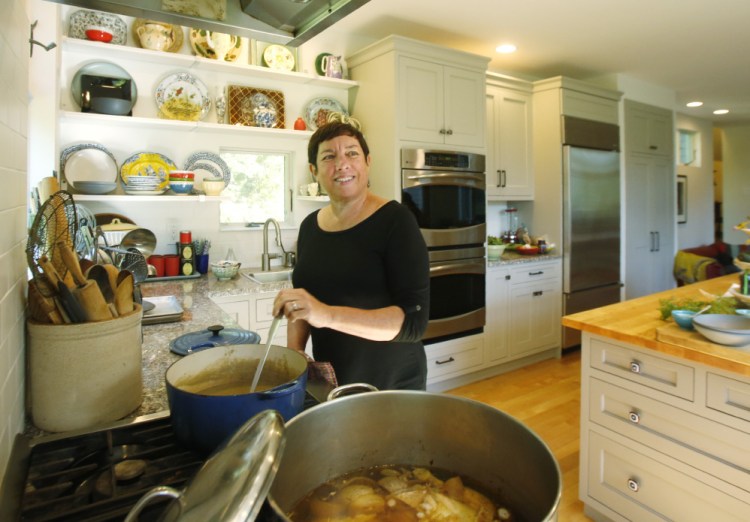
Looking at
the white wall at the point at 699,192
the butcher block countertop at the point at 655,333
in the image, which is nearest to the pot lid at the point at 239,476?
the butcher block countertop at the point at 655,333

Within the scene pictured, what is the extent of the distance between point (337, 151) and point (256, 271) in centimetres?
183

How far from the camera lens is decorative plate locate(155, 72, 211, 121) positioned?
9.05 ft

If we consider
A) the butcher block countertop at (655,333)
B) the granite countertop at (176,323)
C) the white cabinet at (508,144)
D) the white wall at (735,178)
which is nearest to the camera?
the granite countertop at (176,323)

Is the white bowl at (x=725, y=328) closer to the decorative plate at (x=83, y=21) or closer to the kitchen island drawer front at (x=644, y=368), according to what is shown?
the kitchen island drawer front at (x=644, y=368)

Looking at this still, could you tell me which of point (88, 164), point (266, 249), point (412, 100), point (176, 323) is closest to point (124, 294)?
point (176, 323)

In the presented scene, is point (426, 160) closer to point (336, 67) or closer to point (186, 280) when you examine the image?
point (336, 67)

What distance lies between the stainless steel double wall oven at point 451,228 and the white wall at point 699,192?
432 cm

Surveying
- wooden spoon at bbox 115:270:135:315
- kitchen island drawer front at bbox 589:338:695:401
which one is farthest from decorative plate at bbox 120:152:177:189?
kitchen island drawer front at bbox 589:338:695:401

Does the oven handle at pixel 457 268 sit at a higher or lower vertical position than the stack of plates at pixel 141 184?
lower

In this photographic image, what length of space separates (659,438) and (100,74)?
10.3 feet

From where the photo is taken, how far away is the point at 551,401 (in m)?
3.22

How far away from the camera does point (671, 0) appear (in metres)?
3.02

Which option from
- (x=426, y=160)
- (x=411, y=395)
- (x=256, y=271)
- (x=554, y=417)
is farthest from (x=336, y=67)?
(x=411, y=395)

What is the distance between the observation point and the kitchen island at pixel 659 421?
1.49m
